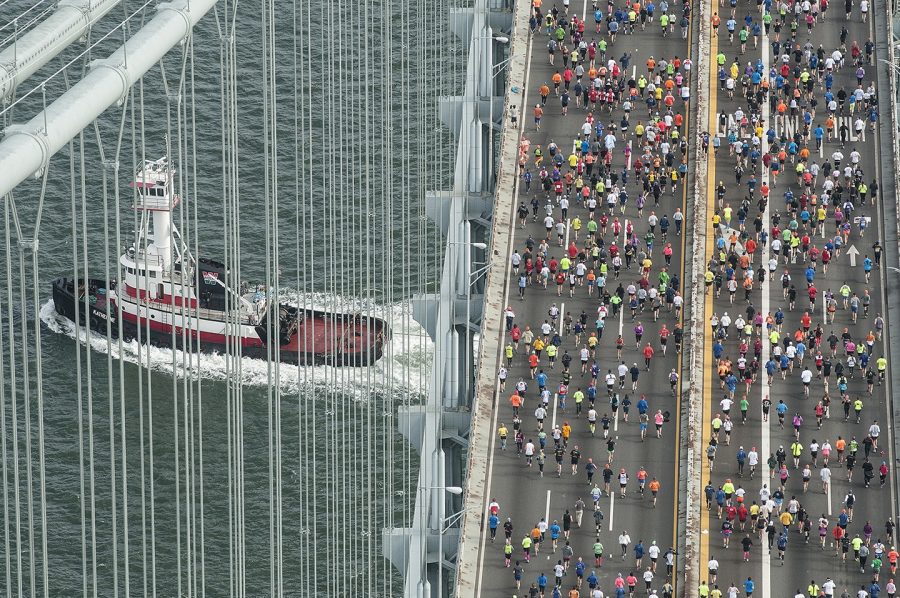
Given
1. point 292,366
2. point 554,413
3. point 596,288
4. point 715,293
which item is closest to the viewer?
point 554,413

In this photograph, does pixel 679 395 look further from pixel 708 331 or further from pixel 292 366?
pixel 292 366

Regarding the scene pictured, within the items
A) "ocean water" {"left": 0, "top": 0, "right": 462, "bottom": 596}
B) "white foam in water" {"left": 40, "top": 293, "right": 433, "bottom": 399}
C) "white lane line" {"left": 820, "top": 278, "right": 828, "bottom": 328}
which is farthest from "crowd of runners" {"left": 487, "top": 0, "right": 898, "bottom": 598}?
"white foam in water" {"left": 40, "top": 293, "right": 433, "bottom": 399}

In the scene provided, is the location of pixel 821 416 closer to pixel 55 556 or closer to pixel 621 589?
pixel 621 589

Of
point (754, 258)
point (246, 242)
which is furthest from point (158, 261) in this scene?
point (754, 258)

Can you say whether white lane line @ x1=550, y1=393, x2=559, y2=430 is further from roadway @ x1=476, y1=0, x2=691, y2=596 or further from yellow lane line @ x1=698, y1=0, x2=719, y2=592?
yellow lane line @ x1=698, y1=0, x2=719, y2=592

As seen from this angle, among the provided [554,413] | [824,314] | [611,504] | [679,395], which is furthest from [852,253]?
[611,504]

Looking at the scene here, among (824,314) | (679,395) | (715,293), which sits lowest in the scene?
(679,395)
